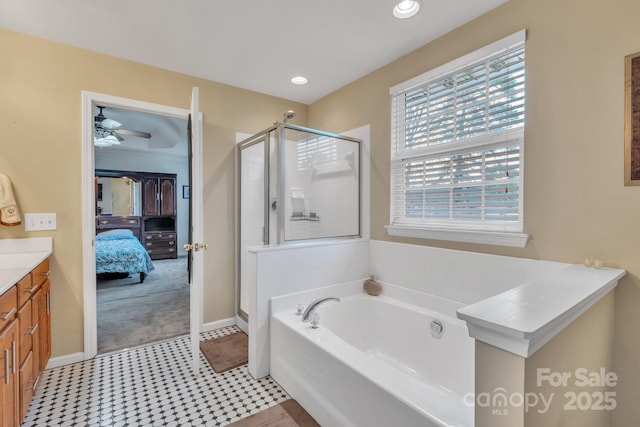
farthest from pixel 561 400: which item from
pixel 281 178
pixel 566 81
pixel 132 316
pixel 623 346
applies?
pixel 132 316

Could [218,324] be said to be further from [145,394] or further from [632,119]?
[632,119]

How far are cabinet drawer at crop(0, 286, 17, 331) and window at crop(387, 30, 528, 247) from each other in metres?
2.33

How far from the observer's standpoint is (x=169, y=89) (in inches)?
103

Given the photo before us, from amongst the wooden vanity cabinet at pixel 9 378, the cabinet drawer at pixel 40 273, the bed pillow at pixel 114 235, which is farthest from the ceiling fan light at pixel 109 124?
the wooden vanity cabinet at pixel 9 378

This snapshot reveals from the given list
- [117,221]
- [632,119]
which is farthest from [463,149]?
[117,221]

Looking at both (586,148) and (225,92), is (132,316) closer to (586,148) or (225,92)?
(225,92)

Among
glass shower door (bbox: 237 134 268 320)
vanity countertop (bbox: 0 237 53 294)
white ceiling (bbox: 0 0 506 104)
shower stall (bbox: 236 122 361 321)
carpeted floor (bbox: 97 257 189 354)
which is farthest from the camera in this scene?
carpeted floor (bbox: 97 257 189 354)

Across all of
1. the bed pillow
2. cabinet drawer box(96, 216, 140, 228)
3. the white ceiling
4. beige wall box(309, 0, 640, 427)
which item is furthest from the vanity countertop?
cabinet drawer box(96, 216, 140, 228)

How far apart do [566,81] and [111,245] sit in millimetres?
5631

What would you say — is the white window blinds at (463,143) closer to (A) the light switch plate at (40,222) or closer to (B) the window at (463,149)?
(B) the window at (463,149)

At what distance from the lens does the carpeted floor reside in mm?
2717

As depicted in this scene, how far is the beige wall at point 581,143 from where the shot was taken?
1.37m

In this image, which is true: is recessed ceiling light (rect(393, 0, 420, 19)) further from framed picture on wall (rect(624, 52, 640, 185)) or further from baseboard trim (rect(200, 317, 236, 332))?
baseboard trim (rect(200, 317, 236, 332))

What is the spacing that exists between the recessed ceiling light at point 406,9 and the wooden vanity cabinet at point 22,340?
99.0 inches
